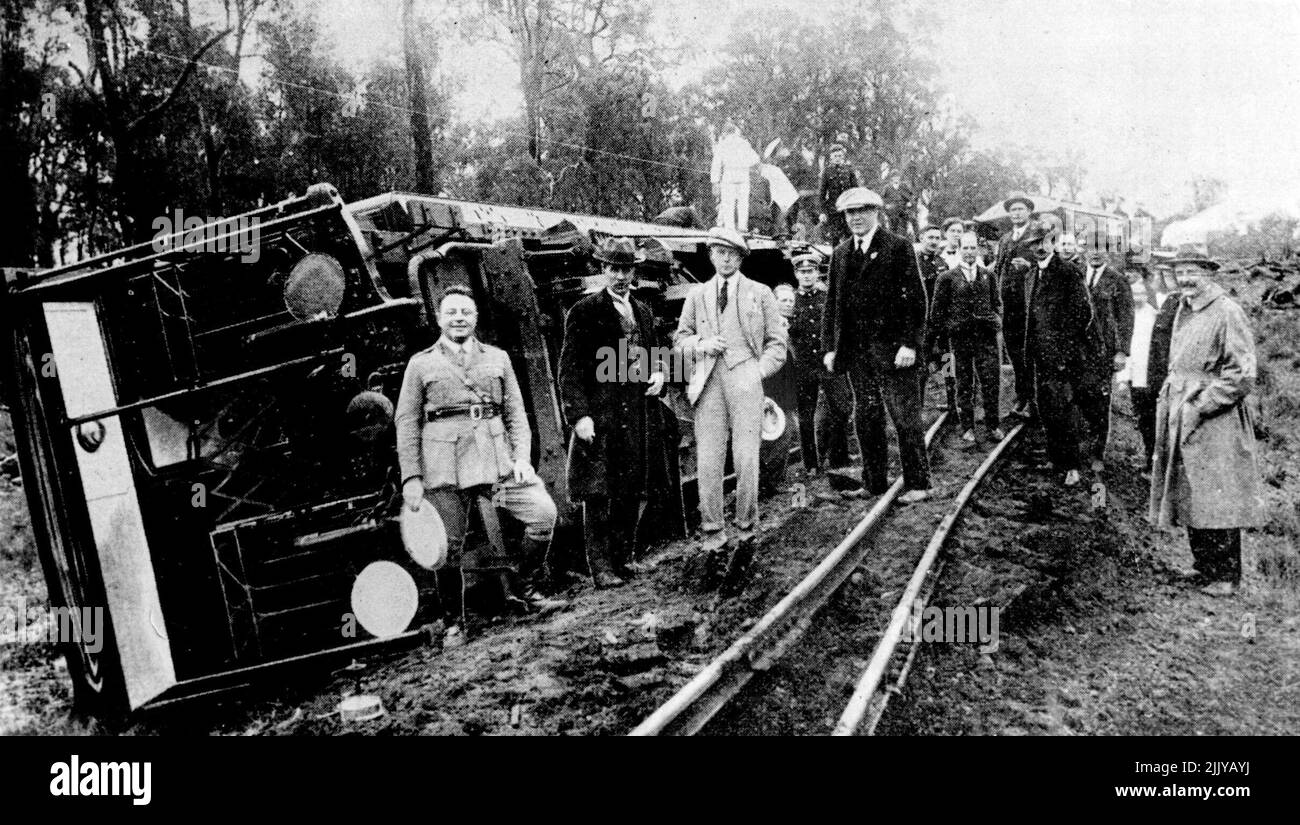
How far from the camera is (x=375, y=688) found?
147 inches

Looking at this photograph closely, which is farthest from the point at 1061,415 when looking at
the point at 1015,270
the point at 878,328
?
the point at 878,328

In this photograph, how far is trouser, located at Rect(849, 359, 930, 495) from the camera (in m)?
5.62

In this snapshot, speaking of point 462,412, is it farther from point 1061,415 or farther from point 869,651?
point 1061,415

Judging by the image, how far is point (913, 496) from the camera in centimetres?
583

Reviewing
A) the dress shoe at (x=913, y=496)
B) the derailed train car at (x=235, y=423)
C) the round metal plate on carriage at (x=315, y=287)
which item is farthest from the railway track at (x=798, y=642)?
the round metal plate on carriage at (x=315, y=287)

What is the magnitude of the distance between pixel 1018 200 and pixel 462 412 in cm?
459

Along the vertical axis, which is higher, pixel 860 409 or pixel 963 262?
pixel 963 262

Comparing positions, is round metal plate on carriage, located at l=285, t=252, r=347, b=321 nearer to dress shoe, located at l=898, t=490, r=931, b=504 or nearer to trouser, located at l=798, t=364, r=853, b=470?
trouser, located at l=798, t=364, r=853, b=470

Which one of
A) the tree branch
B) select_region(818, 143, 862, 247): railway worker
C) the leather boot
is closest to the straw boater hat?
select_region(818, 143, 862, 247): railway worker

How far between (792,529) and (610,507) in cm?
145

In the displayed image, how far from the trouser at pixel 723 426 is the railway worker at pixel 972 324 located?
3.46 meters
